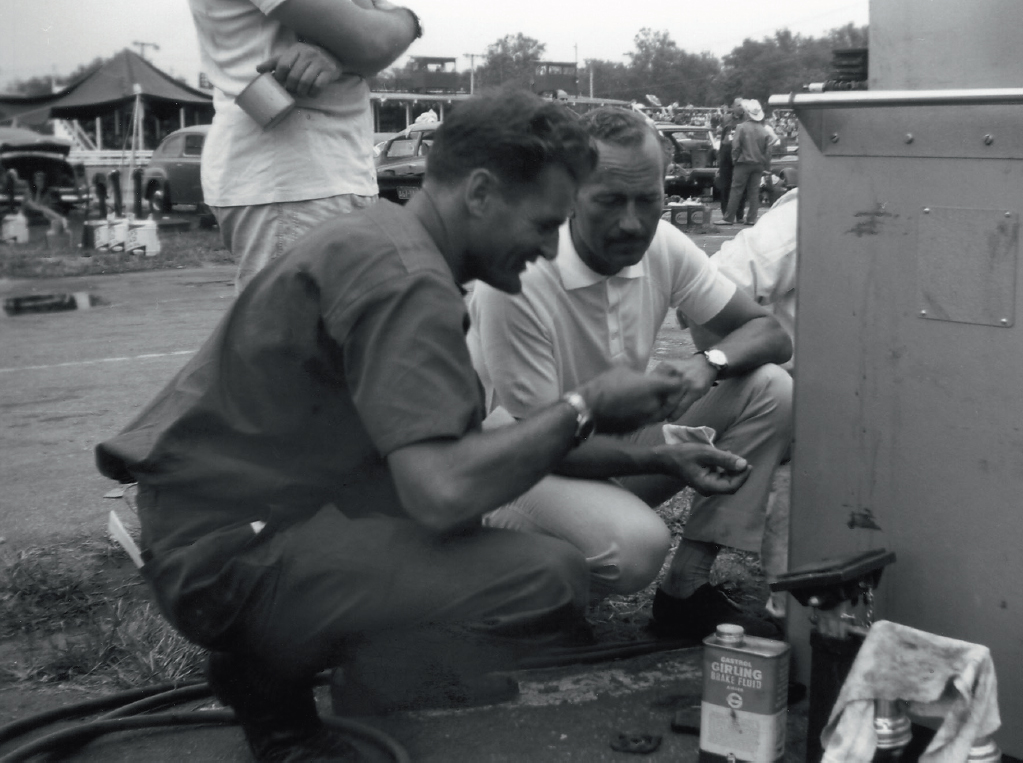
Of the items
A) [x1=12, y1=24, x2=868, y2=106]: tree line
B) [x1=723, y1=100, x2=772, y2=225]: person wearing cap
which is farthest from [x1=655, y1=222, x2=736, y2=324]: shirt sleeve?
[x1=12, y1=24, x2=868, y2=106]: tree line

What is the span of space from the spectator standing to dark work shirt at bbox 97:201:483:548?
0.73 metres

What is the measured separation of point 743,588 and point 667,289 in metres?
0.90

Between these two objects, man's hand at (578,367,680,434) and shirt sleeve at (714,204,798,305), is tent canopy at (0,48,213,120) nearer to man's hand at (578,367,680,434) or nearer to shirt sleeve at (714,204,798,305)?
shirt sleeve at (714,204,798,305)

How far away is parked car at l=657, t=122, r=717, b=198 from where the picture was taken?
2578 centimetres

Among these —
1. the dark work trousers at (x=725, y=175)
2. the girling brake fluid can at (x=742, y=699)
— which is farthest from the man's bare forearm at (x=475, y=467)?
the dark work trousers at (x=725, y=175)

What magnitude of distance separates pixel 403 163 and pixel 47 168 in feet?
22.0

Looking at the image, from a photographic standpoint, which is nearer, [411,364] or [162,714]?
[411,364]

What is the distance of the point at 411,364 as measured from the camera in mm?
1953

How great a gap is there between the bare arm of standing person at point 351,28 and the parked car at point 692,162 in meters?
22.5

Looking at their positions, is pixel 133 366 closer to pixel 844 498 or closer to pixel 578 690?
pixel 578 690

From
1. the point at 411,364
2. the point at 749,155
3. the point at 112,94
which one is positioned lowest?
the point at 411,364

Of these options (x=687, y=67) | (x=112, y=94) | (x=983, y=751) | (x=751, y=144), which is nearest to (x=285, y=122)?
(x=983, y=751)

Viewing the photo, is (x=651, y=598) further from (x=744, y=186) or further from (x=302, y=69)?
(x=744, y=186)

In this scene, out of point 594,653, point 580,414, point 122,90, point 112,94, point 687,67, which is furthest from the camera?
point 687,67
